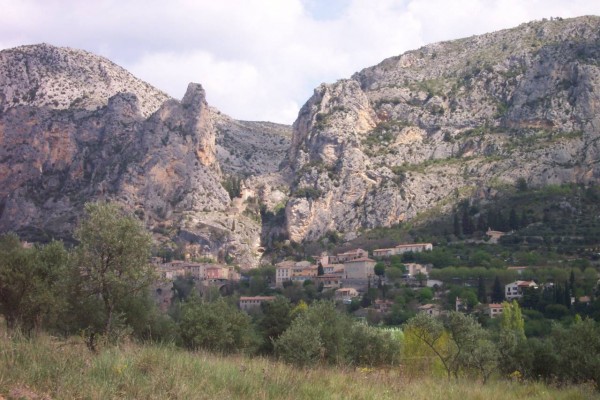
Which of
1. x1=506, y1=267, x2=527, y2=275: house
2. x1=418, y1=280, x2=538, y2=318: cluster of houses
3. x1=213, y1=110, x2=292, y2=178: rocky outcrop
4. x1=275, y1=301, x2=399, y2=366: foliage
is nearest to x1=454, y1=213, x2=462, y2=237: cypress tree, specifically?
x1=506, y1=267, x2=527, y2=275: house

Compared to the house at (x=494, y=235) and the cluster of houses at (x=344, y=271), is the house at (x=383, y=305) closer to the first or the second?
the cluster of houses at (x=344, y=271)

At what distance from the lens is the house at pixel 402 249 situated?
267 feet

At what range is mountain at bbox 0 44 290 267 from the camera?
3656 inches

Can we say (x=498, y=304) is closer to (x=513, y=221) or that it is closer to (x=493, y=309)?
(x=493, y=309)

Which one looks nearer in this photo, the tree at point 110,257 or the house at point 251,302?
the tree at point 110,257

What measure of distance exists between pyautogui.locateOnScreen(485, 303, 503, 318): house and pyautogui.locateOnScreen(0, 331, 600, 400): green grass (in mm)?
49030

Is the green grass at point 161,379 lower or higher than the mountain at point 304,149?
lower

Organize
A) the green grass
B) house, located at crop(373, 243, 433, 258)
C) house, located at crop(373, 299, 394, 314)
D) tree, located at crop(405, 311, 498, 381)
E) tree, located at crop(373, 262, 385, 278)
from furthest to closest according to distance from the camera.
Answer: house, located at crop(373, 243, 433, 258), tree, located at crop(373, 262, 385, 278), house, located at crop(373, 299, 394, 314), tree, located at crop(405, 311, 498, 381), the green grass

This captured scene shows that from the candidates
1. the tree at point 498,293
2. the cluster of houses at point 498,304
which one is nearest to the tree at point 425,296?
the cluster of houses at point 498,304

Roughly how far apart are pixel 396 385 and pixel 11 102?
111 metres

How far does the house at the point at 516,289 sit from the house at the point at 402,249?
1812cm

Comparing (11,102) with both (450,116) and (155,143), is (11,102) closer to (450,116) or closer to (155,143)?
(155,143)

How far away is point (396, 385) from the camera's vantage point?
10.7m

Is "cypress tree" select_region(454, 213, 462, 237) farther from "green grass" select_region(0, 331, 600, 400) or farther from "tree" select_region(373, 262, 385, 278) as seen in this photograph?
"green grass" select_region(0, 331, 600, 400)
